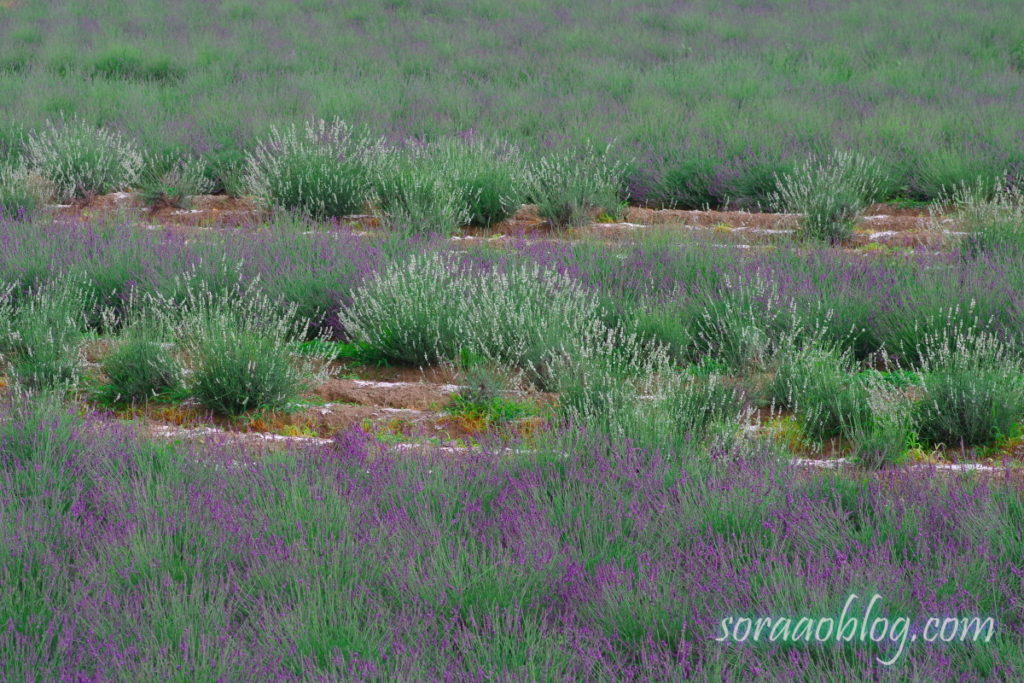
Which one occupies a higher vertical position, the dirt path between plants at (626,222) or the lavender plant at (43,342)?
the dirt path between plants at (626,222)

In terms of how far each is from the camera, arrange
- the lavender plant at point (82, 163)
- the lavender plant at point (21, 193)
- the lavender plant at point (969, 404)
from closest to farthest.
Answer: the lavender plant at point (969, 404) → the lavender plant at point (21, 193) → the lavender plant at point (82, 163)

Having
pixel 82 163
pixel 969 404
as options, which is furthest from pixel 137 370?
pixel 82 163

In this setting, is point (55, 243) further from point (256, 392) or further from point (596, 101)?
point (596, 101)

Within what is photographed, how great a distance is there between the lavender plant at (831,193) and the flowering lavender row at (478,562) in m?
4.70

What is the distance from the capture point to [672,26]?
722 inches

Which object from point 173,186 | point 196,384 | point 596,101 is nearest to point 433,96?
point 596,101

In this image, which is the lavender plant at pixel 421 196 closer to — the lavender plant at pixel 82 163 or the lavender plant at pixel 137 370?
the lavender plant at pixel 82 163

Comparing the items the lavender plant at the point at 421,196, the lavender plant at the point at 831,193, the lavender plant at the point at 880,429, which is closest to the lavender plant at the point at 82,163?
the lavender plant at the point at 421,196

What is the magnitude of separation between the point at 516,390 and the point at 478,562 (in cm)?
224

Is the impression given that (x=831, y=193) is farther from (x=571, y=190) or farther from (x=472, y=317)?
(x=472, y=317)

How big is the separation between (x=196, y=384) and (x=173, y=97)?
9.72 meters

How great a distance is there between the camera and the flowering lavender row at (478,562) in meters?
2.74

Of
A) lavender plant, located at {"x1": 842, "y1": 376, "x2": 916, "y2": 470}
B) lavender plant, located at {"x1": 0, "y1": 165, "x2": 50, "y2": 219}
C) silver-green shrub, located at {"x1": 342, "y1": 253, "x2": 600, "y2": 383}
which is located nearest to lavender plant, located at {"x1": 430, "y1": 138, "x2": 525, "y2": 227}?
silver-green shrub, located at {"x1": 342, "y1": 253, "x2": 600, "y2": 383}

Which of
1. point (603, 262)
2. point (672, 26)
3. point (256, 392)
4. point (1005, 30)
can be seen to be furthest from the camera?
point (672, 26)
